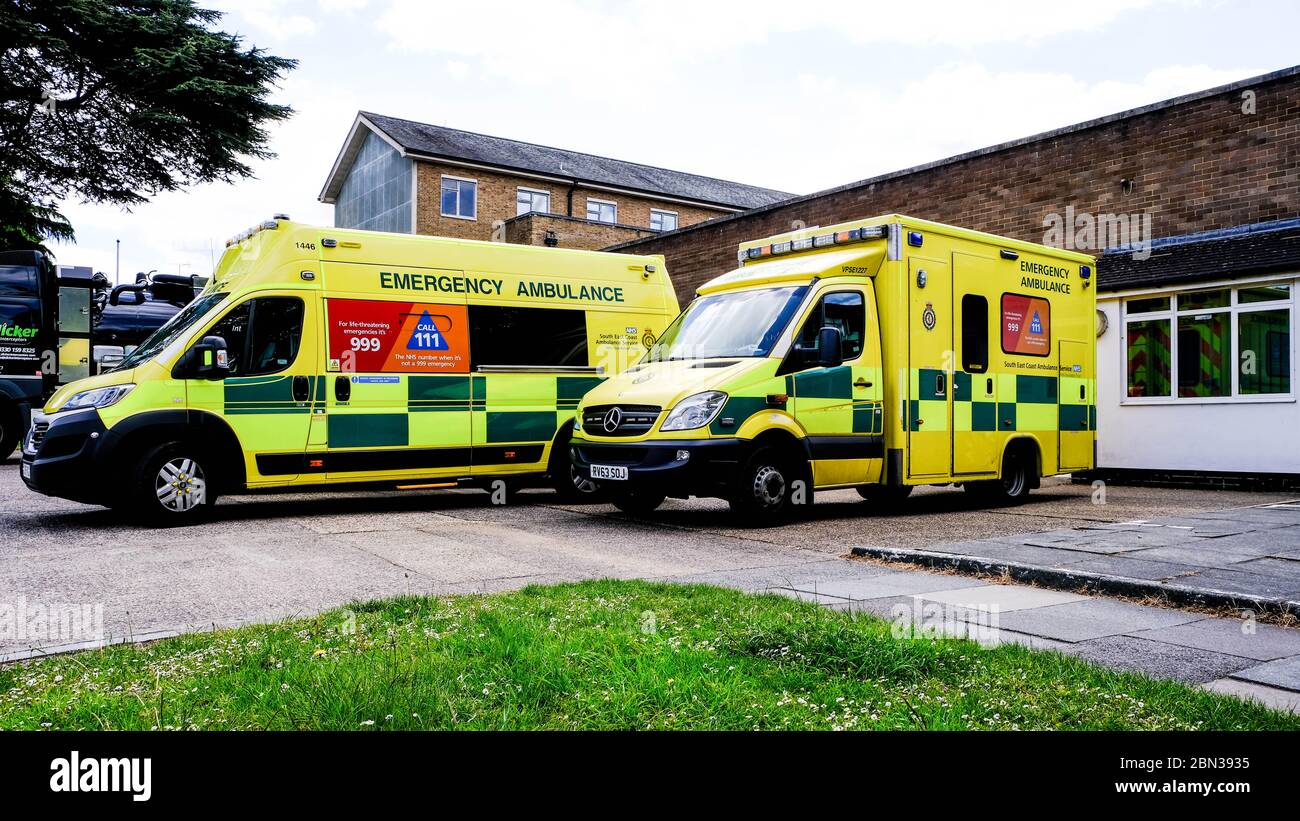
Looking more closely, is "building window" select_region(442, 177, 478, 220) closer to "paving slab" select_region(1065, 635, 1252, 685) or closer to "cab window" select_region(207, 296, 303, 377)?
"cab window" select_region(207, 296, 303, 377)

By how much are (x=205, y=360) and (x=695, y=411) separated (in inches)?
177

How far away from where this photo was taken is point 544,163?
3700cm

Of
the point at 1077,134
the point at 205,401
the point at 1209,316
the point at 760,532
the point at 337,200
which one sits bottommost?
the point at 760,532

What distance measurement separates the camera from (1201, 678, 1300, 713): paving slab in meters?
3.53

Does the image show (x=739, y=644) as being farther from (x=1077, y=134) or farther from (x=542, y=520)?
(x=1077, y=134)

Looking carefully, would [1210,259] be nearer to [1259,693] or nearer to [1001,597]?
[1001,597]

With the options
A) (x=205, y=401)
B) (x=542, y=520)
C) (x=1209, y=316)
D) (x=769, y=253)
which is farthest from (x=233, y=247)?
(x=1209, y=316)

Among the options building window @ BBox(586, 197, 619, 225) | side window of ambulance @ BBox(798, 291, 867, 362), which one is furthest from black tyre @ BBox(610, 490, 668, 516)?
building window @ BBox(586, 197, 619, 225)

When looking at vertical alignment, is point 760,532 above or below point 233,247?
below

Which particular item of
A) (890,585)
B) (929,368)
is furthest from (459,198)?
(890,585)

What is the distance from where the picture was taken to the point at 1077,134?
15.8 metres

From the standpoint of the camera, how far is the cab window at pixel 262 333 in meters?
9.52

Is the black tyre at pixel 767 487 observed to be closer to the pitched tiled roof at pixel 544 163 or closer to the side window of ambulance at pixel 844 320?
the side window of ambulance at pixel 844 320
